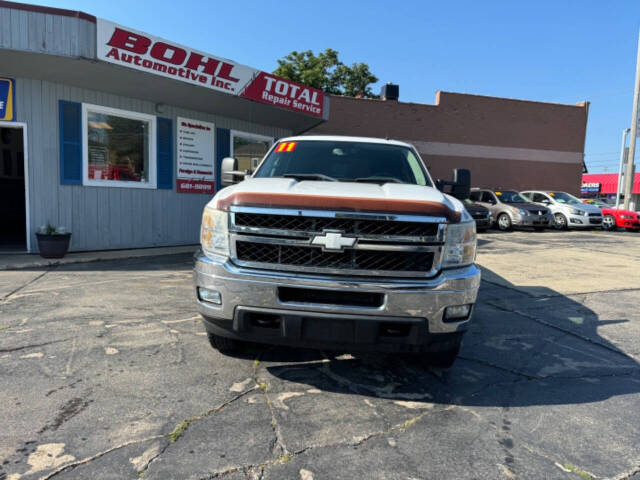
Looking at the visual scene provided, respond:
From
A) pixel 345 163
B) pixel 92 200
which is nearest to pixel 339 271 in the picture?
pixel 345 163

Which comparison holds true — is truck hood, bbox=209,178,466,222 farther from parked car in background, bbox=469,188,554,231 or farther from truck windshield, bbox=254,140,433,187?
parked car in background, bbox=469,188,554,231

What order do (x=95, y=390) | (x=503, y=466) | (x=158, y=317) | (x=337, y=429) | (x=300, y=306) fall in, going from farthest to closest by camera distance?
(x=158, y=317) < (x=95, y=390) < (x=300, y=306) < (x=337, y=429) < (x=503, y=466)

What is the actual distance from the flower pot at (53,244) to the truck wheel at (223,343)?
18.4ft

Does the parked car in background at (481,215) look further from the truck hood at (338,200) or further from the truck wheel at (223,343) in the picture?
the truck wheel at (223,343)

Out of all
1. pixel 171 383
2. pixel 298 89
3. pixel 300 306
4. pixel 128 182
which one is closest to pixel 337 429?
pixel 300 306

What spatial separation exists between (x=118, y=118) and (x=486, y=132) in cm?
1884

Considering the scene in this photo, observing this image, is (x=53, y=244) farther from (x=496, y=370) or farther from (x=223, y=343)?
(x=496, y=370)

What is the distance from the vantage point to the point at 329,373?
3.39m

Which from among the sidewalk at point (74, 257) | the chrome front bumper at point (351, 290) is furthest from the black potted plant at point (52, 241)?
the chrome front bumper at point (351, 290)

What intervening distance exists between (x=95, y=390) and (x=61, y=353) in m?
0.84

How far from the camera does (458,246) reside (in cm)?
297

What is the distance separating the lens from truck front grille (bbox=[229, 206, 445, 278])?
2.88 metres

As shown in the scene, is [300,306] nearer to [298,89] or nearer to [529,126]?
[298,89]

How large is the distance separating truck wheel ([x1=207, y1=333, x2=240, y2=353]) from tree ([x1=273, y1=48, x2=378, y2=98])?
108 ft
